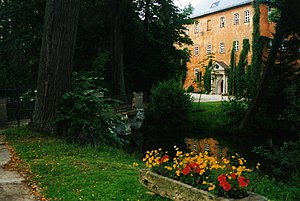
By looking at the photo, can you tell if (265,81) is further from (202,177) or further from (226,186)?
(226,186)

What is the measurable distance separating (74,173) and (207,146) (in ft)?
40.9

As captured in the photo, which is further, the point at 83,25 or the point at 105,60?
the point at 83,25

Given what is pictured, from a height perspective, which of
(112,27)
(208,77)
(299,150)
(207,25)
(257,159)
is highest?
(207,25)

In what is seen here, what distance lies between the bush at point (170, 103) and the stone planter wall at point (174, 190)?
1617cm

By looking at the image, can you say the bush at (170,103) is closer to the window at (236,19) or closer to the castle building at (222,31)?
the castle building at (222,31)

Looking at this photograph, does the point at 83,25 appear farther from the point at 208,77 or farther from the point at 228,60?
the point at 228,60

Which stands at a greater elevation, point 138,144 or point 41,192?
point 41,192

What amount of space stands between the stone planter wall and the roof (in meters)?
40.0

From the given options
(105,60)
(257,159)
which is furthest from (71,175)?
(105,60)

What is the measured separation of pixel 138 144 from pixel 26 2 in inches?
404

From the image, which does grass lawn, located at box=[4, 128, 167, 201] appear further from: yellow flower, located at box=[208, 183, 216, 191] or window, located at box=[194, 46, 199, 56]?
window, located at box=[194, 46, 199, 56]

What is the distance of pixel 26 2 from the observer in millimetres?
18156

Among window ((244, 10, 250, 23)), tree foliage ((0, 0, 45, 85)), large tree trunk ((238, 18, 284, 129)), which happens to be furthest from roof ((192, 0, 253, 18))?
tree foliage ((0, 0, 45, 85))

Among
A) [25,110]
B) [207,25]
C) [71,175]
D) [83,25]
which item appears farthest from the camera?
[207,25]
